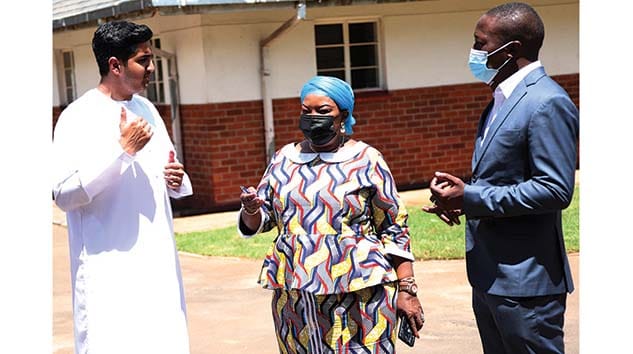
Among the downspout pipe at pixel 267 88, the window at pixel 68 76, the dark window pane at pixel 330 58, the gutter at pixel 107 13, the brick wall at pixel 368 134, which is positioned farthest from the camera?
the window at pixel 68 76

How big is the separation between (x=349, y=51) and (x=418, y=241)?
16.1 feet

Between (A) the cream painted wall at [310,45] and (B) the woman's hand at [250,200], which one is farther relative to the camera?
(A) the cream painted wall at [310,45]

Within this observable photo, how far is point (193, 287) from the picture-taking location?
8.38m

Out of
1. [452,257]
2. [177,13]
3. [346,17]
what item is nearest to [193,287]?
[452,257]

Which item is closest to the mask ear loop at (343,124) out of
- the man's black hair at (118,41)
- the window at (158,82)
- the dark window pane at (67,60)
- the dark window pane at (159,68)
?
the man's black hair at (118,41)

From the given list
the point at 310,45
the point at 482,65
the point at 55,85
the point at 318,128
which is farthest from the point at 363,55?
the point at 482,65

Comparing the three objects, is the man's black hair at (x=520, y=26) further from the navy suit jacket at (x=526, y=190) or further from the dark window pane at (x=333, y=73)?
the dark window pane at (x=333, y=73)

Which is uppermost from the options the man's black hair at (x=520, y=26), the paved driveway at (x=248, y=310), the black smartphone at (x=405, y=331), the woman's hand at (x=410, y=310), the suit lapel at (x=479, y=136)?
the man's black hair at (x=520, y=26)

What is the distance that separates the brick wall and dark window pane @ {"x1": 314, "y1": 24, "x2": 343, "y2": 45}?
0.94 meters

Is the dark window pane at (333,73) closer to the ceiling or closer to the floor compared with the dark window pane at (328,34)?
closer to the floor

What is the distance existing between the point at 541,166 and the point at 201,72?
9859 mm

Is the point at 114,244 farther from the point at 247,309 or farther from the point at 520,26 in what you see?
the point at 247,309

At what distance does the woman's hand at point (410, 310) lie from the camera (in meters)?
3.85

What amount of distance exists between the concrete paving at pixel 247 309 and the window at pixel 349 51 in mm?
4766
